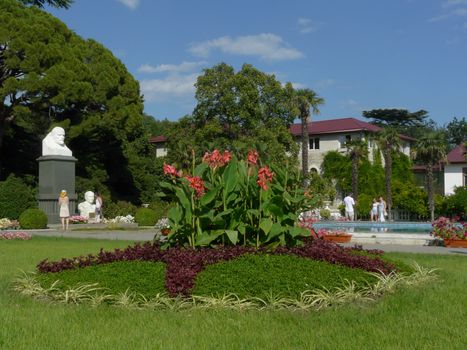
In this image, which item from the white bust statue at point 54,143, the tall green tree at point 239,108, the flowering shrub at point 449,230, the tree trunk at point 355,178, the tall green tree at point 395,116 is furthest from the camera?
the tall green tree at point 395,116

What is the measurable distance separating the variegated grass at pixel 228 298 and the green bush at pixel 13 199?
24.7 m

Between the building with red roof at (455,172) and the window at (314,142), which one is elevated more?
the window at (314,142)

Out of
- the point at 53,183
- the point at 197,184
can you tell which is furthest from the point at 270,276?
the point at 53,183

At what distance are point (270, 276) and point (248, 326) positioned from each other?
50.4 inches

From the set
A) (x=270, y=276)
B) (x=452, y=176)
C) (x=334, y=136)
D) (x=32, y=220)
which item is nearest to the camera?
(x=270, y=276)

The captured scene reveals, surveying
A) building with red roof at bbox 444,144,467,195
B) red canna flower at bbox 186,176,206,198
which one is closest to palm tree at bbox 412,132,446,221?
building with red roof at bbox 444,144,467,195

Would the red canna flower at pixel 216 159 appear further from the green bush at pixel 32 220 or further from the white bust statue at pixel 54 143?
the white bust statue at pixel 54 143

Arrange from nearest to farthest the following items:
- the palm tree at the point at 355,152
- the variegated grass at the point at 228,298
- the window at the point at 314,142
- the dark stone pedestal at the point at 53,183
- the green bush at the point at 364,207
→ 1. the variegated grass at the point at 228,298
2. the dark stone pedestal at the point at 53,183
3. the green bush at the point at 364,207
4. the palm tree at the point at 355,152
5. the window at the point at 314,142

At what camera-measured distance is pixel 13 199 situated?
99.9ft

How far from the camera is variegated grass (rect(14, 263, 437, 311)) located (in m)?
6.13

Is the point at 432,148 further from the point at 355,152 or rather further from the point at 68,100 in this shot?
the point at 68,100

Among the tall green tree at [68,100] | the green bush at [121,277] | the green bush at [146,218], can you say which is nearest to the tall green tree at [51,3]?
the tall green tree at [68,100]

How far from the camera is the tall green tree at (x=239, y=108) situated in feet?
132

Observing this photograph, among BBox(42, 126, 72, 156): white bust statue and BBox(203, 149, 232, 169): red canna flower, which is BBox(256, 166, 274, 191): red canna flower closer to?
BBox(203, 149, 232, 169): red canna flower
